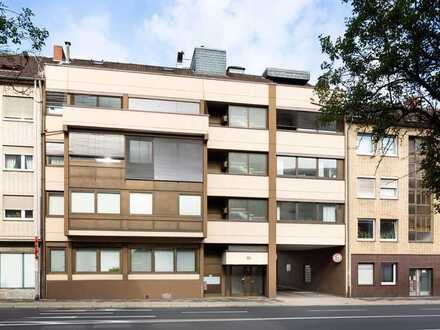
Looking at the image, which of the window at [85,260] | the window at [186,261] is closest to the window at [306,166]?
the window at [186,261]

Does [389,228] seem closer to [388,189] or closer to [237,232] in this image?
[388,189]

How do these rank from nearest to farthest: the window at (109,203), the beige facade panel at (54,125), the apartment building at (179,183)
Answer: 1. the window at (109,203)
2. the apartment building at (179,183)
3. the beige facade panel at (54,125)

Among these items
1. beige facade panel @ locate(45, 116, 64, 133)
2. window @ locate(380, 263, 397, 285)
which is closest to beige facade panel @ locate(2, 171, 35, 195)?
beige facade panel @ locate(45, 116, 64, 133)

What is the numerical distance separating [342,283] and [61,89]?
19981 millimetres

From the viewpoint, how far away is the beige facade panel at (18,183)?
28.2 meters

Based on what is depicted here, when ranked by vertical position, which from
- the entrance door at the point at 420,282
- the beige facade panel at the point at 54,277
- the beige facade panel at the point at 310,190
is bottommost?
the entrance door at the point at 420,282

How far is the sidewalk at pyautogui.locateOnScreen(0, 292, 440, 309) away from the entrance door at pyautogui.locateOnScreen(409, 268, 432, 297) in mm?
1346

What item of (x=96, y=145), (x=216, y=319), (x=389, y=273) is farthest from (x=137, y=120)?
(x=389, y=273)

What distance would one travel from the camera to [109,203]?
1099 inches

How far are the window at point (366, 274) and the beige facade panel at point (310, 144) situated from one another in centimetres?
692

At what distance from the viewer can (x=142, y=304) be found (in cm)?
2548

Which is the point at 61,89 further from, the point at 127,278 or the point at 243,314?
the point at 243,314

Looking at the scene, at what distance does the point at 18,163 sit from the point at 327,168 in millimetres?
17891

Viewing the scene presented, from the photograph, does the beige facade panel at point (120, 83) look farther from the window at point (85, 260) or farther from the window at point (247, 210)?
the window at point (85, 260)
